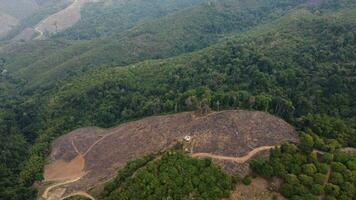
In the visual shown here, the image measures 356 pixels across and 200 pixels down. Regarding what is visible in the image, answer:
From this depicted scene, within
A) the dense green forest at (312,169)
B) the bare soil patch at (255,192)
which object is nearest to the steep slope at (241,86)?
the dense green forest at (312,169)

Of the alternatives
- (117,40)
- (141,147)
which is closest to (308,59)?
(141,147)

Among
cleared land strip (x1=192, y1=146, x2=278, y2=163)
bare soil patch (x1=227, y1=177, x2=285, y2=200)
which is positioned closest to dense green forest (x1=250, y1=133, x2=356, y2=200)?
bare soil patch (x1=227, y1=177, x2=285, y2=200)

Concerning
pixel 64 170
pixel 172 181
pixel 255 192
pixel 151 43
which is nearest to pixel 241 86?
pixel 255 192

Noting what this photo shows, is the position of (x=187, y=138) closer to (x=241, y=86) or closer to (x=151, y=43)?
(x=241, y=86)

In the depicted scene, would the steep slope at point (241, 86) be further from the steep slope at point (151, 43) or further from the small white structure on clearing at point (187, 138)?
the steep slope at point (151, 43)

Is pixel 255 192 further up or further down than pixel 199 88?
further down

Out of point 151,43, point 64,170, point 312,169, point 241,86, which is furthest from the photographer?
point 151,43

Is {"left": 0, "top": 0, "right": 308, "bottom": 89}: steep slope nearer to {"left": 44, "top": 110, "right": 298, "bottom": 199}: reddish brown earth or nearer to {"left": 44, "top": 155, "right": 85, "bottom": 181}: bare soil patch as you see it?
{"left": 44, "top": 110, "right": 298, "bottom": 199}: reddish brown earth
